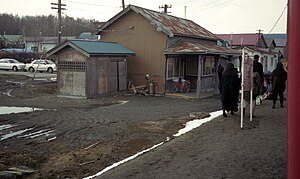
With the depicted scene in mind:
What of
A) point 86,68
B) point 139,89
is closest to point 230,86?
point 86,68

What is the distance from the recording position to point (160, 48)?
77.9 feet

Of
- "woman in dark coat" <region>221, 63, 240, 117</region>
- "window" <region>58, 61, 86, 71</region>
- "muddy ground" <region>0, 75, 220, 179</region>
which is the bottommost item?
"muddy ground" <region>0, 75, 220, 179</region>

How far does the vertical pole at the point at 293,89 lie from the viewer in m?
2.02

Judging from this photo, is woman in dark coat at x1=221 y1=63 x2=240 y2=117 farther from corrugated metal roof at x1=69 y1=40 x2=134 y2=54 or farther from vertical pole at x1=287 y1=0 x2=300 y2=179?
corrugated metal roof at x1=69 y1=40 x2=134 y2=54

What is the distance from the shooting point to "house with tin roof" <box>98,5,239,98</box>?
23522 millimetres

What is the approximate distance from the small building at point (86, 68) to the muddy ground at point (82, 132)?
1.46 m

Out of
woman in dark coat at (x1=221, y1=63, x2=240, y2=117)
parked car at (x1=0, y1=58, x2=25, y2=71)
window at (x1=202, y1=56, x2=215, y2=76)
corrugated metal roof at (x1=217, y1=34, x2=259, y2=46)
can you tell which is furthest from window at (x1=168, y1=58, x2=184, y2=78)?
corrugated metal roof at (x1=217, y1=34, x2=259, y2=46)

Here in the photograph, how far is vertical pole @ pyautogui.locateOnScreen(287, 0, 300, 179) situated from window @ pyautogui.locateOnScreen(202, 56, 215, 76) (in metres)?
24.1

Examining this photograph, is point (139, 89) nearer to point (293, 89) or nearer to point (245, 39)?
point (293, 89)

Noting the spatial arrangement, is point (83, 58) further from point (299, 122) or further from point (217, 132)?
point (299, 122)

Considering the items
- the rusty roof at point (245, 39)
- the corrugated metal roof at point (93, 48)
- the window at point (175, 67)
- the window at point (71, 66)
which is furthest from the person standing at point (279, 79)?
the rusty roof at point (245, 39)

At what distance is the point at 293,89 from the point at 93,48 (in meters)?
19.9

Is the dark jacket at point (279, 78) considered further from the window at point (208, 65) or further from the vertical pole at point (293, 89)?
the window at point (208, 65)

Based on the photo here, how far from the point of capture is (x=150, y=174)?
6.26 m
